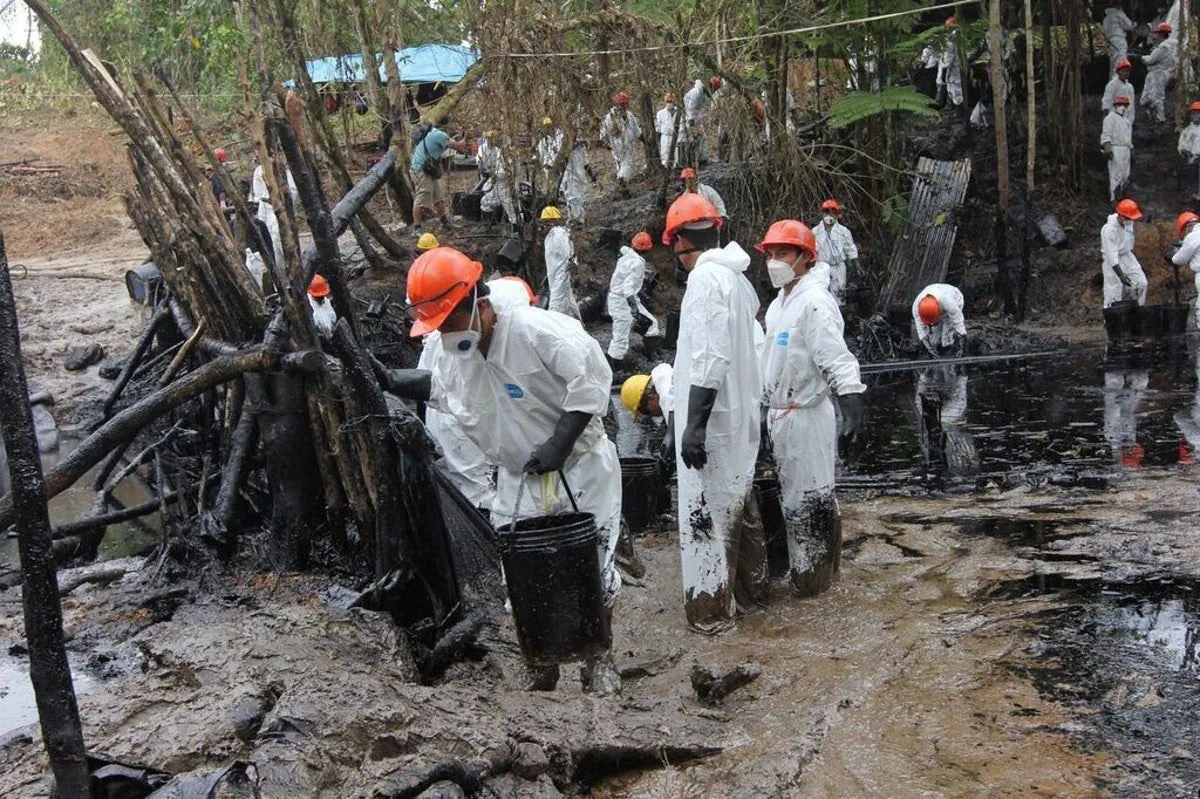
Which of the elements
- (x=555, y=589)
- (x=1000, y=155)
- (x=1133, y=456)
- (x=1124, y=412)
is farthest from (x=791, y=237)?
(x=1000, y=155)

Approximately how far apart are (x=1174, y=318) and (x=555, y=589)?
13064 mm

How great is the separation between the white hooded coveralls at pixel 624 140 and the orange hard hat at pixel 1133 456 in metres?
10.5

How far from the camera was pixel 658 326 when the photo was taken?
58.5 ft

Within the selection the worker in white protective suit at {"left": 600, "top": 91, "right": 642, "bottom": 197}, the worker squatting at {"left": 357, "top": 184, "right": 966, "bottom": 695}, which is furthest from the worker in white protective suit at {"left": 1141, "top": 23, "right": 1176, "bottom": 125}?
the worker squatting at {"left": 357, "top": 184, "right": 966, "bottom": 695}

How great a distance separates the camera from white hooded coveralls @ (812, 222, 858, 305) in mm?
17703

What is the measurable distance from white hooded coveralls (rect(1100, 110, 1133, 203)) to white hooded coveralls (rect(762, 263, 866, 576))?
52.8ft

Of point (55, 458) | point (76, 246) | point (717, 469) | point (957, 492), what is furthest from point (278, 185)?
point (76, 246)

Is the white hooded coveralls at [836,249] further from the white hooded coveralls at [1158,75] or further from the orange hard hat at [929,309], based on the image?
the white hooded coveralls at [1158,75]

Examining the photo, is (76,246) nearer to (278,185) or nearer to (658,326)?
(658,326)

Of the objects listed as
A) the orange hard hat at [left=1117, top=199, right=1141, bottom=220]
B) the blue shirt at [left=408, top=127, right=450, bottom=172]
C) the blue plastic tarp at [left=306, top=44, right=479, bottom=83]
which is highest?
the blue plastic tarp at [left=306, top=44, right=479, bottom=83]

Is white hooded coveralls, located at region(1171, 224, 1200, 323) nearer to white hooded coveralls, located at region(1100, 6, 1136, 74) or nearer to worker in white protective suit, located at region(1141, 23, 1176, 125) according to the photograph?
white hooded coveralls, located at region(1100, 6, 1136, 74)

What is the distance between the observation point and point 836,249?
58.6 ft

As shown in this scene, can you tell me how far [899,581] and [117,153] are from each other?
83.6 ft

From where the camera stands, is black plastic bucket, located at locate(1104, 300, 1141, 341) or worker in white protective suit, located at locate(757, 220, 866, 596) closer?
worker in white protective suit, located at locate(757, 220, 866, 596)
